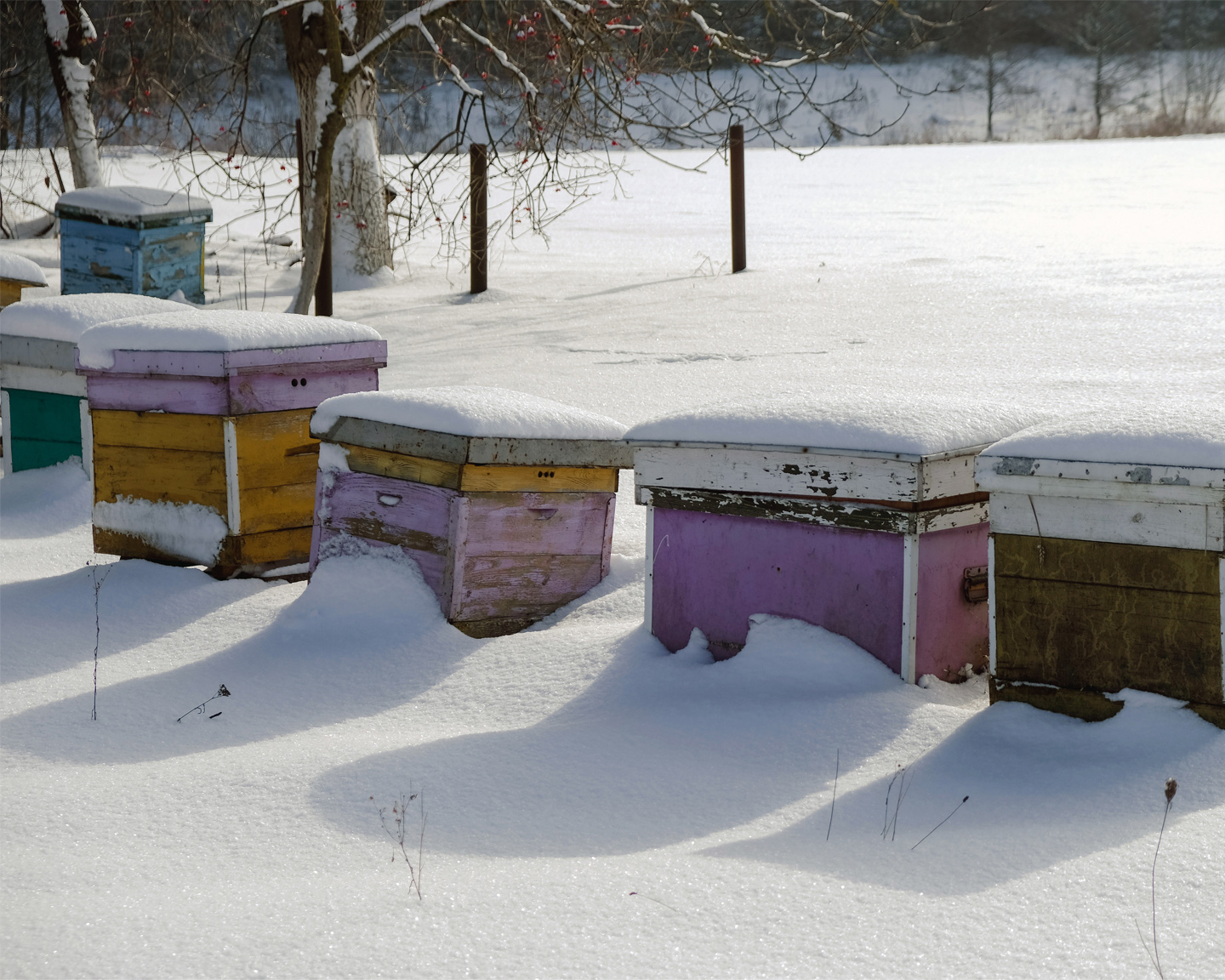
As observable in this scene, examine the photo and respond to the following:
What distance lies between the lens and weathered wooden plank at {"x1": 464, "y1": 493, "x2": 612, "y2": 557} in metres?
3.75

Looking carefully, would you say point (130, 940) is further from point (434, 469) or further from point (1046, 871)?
point (434, 469)

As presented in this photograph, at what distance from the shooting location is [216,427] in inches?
169

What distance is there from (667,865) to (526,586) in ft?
5.49

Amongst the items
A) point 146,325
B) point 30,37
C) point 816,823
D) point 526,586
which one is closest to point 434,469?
point 526,586

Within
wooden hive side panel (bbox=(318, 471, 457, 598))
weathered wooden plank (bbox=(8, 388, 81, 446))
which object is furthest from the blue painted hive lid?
wooden hive side panel (bbox=(318, 471, 457, 598))

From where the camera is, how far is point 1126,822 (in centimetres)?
244

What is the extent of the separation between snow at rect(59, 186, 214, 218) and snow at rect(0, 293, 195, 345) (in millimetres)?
4297

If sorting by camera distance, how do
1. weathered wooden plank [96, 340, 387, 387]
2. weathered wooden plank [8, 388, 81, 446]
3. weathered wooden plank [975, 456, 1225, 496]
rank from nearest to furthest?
1. weathered wooden plank [975, 456, 1225, 496]
2. weathered wooden plank [96, 340, 387, 387]
3. weathered wooden plank [8, 388, 81, 446]

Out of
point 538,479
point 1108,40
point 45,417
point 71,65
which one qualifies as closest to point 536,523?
point 538,479

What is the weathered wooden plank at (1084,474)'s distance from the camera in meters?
2.63

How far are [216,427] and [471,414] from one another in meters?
1.12

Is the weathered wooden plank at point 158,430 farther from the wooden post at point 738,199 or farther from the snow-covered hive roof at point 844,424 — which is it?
the wooden post at point 738,199

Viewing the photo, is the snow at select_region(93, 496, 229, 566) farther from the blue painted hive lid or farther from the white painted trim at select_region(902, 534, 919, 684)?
the blue painted hive lid

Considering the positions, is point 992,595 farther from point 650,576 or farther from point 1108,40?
point 1108,40
